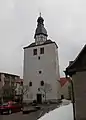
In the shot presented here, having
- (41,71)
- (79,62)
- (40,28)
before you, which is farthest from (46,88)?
(79,62)

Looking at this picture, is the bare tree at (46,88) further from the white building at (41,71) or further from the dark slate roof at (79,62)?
the dark slate roof at (79,62)

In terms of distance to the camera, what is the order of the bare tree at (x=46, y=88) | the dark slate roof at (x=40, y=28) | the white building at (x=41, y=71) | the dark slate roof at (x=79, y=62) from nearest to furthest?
the dark slate roof at (x=79, y=62)
the bare tree at (x=46, y=88)
the white building at (x=41, y=71)
the dark slate roof at (x=40, y=28)

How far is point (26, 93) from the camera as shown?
1838 inches

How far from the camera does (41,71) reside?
4572 cm

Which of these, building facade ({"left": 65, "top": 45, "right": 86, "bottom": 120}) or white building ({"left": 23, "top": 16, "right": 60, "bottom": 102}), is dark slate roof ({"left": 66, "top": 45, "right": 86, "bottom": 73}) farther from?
white building ({"left": 23, "top": 16, "right": 60, "bottom": 102})

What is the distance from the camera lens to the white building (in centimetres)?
4416

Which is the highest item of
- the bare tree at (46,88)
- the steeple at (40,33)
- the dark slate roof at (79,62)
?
the steeple at (40,33)

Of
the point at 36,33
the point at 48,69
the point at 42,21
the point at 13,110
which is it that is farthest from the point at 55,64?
the point at 13,110

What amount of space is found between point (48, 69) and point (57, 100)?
760cm

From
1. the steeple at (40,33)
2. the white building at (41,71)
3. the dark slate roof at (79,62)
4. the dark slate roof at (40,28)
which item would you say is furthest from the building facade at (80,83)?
the dark slate roof at (40,28)

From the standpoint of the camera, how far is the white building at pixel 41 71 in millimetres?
44156

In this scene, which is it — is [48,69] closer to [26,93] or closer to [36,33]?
[26,93]

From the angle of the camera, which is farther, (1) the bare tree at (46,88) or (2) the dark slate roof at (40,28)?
(2) the dark slate roof at (40,28)

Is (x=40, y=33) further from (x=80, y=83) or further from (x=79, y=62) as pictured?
(x=80, y=83)
